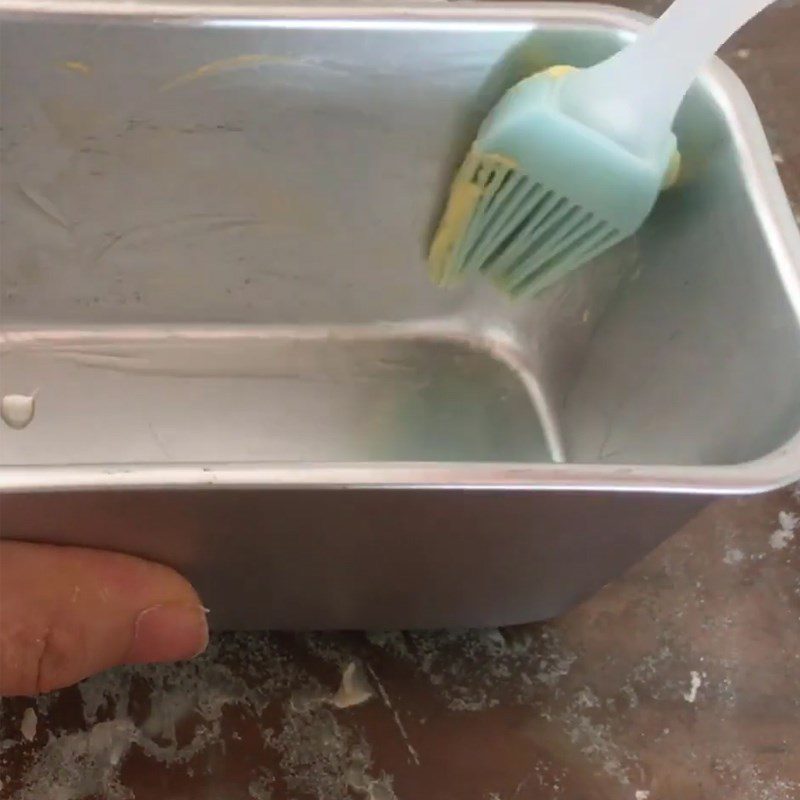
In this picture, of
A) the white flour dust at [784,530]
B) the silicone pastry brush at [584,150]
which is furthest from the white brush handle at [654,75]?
the white flour dust at [784,530]

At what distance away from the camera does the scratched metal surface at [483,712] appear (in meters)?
0.65

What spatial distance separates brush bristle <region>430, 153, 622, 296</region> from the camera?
0.68m

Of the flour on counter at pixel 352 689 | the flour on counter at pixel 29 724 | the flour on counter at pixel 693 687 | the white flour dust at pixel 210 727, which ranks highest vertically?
the flour on counter at pixel 693 687

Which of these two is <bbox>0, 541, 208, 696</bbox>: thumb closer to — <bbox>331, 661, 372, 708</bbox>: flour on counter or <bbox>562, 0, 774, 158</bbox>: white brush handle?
<bbox>331, 661, 372, 708</bbox>: flour on counter

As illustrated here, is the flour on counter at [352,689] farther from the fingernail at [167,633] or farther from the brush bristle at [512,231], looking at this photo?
the brush bristle at [512,231]

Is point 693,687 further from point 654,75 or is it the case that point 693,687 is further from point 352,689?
point 654,75

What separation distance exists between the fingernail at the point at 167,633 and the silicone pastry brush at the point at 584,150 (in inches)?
14.8

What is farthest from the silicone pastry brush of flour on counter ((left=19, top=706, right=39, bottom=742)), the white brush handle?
flour on counter ((left=19, top=706, right=39, bottom=742))

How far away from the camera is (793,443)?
0.49m

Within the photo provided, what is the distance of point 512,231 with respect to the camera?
28.5 inches

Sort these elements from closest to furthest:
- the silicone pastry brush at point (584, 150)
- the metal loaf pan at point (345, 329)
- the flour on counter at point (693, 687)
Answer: the metal loaf pan at point (345, 329) < the silicone pastry brush at point (584, 150) < the flour on counter at point (693, 687)

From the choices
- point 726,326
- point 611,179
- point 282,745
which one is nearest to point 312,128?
point 611,179

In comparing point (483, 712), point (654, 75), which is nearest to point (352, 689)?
point (483, 712)

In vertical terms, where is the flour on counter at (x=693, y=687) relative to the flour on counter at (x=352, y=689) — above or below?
above
